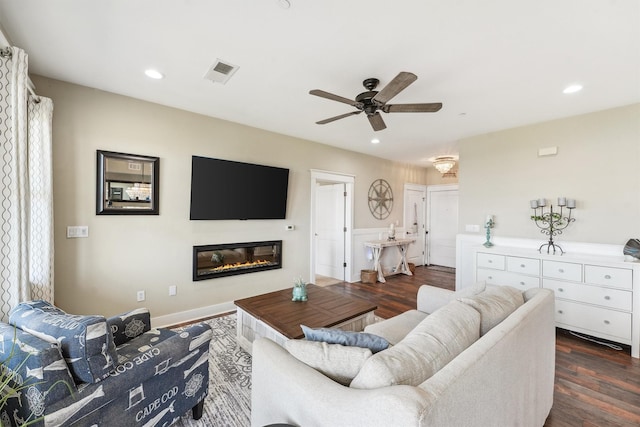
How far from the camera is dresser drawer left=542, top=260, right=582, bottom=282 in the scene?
9.95 feet

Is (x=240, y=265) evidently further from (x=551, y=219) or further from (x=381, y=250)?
(x=551, y=219)

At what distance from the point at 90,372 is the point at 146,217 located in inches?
89.5

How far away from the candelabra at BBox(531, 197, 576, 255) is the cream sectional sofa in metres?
2.57

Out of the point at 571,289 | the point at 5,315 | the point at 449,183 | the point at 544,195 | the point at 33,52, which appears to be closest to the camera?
the point at 5,315

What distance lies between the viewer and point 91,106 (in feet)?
9.36

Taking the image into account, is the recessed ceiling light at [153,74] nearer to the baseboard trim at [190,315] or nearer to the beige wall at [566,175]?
Result: the baseboard trim at [190,315]

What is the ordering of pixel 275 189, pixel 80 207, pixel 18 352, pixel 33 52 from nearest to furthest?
pixel 18 352, pixel 33 52, pixel 80 207, pixel 275 189

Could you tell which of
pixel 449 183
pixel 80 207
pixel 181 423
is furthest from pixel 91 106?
pixel 449 183

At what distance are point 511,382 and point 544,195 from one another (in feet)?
11.5

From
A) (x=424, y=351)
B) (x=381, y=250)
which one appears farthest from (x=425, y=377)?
(x=381, y=250)

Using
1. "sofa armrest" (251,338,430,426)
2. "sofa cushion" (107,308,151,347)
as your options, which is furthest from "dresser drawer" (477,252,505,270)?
"sofa cushion" (107,308,151,347)

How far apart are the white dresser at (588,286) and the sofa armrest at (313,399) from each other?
136 inches

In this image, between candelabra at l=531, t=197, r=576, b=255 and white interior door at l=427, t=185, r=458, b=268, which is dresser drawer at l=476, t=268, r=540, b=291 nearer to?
candelabra at l=531, t=197, r=576, b=255

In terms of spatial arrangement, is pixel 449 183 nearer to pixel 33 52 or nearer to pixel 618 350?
pixel 618 350
